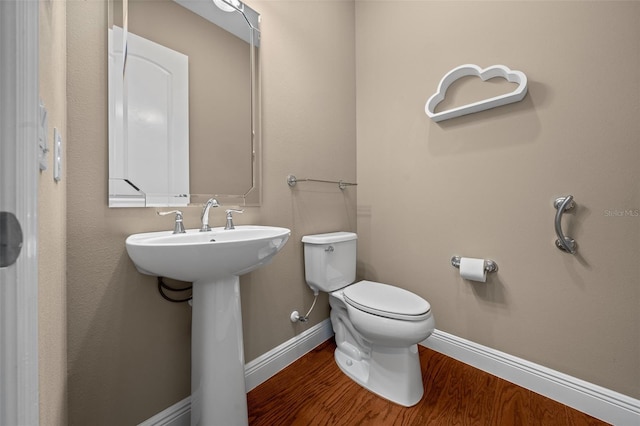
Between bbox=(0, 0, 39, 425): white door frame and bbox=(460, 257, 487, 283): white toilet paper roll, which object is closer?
bbox=(0, 0, 39, 425): white door frame

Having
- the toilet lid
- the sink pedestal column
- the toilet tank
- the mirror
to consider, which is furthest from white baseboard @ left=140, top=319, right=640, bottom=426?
the mirror

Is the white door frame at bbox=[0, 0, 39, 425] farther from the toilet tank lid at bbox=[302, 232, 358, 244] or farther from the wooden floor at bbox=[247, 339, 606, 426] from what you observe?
the toilet tank lid at bbox=[302, 232, 358, 244]

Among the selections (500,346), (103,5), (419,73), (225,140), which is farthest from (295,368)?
(419,73)

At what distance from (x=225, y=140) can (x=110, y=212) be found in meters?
0.57

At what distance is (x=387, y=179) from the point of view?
1802 millimetres

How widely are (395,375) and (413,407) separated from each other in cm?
14

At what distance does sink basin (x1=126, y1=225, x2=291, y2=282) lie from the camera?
74 centimetres

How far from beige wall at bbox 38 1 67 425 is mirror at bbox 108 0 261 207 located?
186 mm

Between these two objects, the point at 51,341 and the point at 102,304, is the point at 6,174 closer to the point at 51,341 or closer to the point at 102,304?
the point at 51,341

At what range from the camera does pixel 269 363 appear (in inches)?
53.9

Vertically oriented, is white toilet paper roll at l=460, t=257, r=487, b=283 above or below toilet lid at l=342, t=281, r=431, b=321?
above

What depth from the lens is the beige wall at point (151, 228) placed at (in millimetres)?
835

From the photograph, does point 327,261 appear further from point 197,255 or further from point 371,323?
point 197,255

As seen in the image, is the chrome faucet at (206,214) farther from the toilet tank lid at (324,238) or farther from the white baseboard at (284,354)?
the white baseboard at (284,354)
